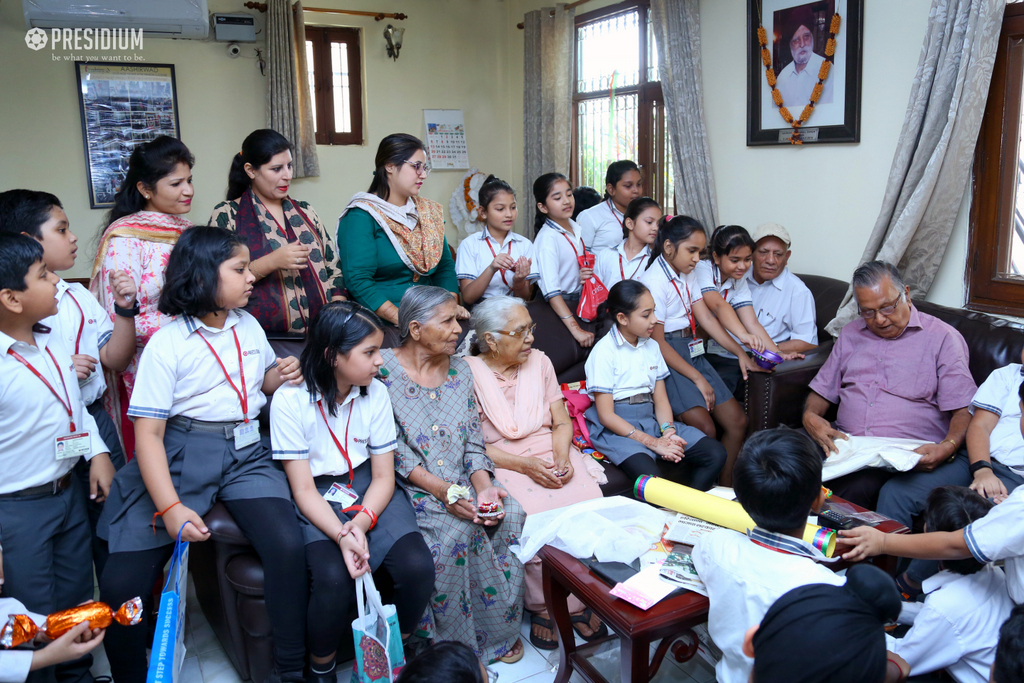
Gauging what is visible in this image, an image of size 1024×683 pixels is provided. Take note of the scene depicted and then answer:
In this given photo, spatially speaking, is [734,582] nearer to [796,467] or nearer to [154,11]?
[796,467]

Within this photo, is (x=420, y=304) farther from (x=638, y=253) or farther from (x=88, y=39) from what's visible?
(x=88, y=39)

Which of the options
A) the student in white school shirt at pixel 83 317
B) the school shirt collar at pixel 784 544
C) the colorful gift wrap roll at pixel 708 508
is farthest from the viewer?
the student in white school shirt at pixel 83 317

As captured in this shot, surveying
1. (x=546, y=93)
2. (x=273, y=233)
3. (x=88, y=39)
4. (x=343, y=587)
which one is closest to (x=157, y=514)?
(x=343, y=587)

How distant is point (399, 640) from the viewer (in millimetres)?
1936

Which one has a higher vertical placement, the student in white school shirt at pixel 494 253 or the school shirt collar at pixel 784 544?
the student in white school shirt at pixel 494 253

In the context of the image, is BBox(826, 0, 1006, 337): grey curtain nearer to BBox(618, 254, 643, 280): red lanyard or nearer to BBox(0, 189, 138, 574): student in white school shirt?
BBox(618, 254, 643, 280): red lanyard

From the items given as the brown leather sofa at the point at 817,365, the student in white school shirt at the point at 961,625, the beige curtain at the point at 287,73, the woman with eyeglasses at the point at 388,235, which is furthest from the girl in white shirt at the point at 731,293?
the beige curtain at the point at 287,73

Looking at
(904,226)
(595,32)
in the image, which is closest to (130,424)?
(904,226)

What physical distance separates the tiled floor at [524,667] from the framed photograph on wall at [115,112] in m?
4.46

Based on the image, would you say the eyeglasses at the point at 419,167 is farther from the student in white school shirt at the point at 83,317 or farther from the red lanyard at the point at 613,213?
the red lanyard at the point at 613,213

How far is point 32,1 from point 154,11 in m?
0.71

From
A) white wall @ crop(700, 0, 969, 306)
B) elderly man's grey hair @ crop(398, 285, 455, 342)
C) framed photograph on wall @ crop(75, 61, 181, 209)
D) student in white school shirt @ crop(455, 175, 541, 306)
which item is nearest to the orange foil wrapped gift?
elderly man's grey hair @ crop(398, 285, 455, 342)

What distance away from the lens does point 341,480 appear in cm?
238

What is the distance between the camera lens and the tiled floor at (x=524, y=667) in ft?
7.72
